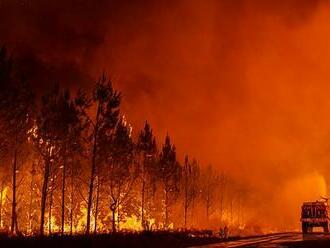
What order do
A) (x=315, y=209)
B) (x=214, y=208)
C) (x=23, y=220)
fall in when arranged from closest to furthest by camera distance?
(x=315, y=209), (x=23, y=220), (x=214, y=208)

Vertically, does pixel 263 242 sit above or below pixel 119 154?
below

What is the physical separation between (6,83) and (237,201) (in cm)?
11565

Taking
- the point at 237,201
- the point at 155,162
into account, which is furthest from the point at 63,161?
the point at 237,201

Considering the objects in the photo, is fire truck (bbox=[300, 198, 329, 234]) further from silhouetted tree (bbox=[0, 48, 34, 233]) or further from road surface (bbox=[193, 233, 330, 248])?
silhouetted tree (bbox=[0, 48, 34, 233])

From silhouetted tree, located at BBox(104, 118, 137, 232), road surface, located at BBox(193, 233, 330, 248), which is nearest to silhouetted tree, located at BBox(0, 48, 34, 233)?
silhouetted tree, located at BBox(104, 118, 137, 232)

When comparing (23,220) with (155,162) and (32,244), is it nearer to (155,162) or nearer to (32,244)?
(155,162)

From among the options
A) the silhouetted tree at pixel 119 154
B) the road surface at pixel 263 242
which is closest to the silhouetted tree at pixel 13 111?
the silhouetted tree at pixel 119 154

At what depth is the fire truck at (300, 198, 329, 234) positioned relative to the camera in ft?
164

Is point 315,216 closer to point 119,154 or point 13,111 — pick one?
point 119,154

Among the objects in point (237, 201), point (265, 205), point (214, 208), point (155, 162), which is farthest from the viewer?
point (265, 205)

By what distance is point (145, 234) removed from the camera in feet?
118

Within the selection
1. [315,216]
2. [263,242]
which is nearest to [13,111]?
[263,242]

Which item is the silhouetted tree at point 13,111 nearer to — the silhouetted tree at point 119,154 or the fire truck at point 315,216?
the silhouetted tree at point 119,154

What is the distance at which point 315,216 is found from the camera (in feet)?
165
